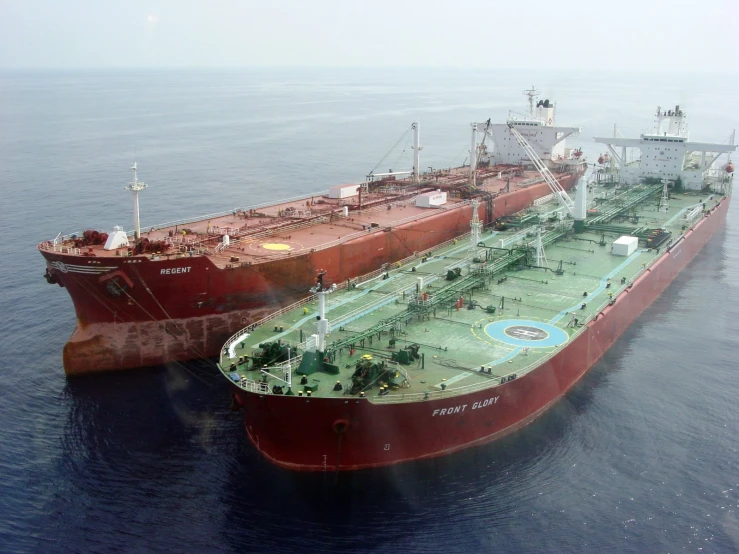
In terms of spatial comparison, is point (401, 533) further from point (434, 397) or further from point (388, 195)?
point (388, 195)

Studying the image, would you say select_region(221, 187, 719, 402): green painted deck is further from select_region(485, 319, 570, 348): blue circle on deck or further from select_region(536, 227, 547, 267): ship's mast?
select_region(536, 227, 547, 267): ship's mast

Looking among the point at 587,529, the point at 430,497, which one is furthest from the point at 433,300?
the point at 587,529

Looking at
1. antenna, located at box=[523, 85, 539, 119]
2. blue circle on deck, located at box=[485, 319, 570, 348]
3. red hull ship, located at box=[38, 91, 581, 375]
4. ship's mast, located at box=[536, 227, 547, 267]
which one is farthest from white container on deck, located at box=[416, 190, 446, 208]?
antenna, located at box=[523, 85, 539, 119]

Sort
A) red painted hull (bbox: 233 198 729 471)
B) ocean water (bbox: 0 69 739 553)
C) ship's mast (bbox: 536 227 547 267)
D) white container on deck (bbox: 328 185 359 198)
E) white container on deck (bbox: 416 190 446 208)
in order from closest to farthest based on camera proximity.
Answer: ocean water (bbox: 0 69 739 553) → red painted hull (bbox: 233 198 729 471) → ship's mast (bbox: 536 227 547 267) → white container on deck (bbox: 416 190 446 208) → white container on deck (bbox: 328 185 359 198)

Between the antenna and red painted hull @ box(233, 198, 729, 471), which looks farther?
the antenna

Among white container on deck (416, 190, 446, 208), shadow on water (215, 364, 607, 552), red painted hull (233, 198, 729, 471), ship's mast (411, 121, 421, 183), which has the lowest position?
shadow on water (215, 364, 607, 552)

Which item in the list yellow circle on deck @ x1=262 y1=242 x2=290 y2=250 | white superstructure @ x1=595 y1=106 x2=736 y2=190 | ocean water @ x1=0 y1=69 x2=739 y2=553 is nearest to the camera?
ocean water @ x1=0 y1=69 x2=739 y2=553

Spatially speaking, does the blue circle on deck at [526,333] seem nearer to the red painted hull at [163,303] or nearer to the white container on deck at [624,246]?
the red painted hull at [163,303]

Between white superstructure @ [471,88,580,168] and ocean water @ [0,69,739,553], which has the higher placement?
white superstructure @ [471,88,580,168]
